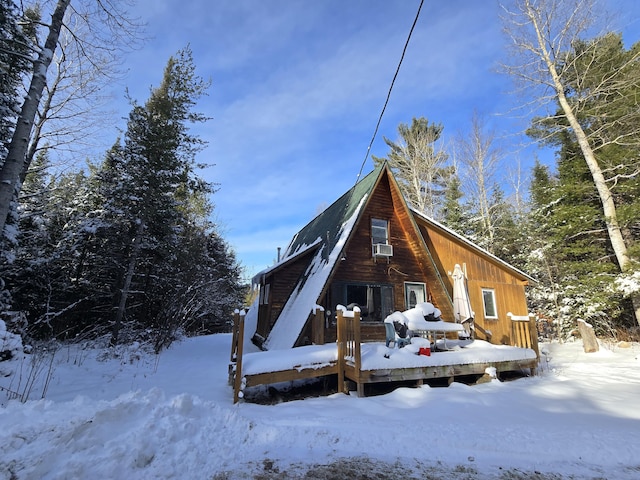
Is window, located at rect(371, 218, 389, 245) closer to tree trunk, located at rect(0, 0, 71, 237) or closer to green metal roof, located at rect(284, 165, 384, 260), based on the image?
green metal roof, located at rect(284, 165, 384, 260)

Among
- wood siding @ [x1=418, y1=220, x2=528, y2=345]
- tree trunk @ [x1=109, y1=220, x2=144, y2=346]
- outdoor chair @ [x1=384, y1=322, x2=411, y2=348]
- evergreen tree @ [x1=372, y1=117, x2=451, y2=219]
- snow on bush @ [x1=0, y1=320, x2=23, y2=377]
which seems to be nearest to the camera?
snow on bush @ [x1=0, y1=320, x2=23, y2=377]

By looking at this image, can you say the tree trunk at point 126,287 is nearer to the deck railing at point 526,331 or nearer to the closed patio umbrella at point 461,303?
the closed patio umbrella at point 461,303

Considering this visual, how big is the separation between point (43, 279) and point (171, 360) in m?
5.77

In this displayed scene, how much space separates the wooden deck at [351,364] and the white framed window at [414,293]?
3473 millimetres

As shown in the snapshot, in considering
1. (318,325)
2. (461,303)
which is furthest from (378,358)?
(461,303)

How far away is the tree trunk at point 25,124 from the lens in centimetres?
453

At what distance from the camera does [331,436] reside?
3471mm

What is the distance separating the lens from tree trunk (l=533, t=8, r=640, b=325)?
423 inches

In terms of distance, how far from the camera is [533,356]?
7.57m

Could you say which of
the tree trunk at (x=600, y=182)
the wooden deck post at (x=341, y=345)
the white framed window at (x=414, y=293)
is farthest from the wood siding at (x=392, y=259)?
the tree trunk at (x=600, y=182)

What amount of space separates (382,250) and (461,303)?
2.96 metres

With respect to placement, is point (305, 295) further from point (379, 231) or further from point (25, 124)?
point (25, 124)

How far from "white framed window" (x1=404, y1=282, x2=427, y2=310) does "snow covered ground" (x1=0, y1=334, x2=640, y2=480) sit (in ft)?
16.4

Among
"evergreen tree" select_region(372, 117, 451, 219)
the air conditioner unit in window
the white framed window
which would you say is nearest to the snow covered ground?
the white framed window
